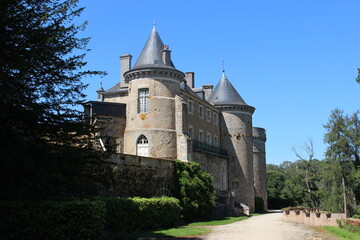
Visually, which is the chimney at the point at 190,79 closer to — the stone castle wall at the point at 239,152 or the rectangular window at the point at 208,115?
the stone castle wall at the point at 239,152

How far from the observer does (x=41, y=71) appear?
14.5 meters

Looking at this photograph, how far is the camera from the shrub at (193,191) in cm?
2744

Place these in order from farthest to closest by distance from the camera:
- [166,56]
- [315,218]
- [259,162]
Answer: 1. [259,162]
2. [166,56]
3. [315,218]

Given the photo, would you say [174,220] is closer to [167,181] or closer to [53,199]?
[167,181]

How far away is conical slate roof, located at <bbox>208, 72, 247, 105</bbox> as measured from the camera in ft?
138

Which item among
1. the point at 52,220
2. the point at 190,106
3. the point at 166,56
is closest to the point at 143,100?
the point at 166,56

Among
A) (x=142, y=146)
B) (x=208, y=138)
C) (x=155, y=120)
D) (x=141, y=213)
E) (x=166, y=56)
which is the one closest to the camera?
(x=141, y=213)

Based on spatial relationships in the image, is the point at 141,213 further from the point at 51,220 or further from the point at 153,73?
the point at 153,73

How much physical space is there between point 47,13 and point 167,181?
15.1m

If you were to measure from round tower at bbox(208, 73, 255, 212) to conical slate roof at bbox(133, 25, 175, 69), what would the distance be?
11218 mm

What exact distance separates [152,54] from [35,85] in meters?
17.7

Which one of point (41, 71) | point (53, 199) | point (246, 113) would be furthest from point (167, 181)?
point (246, 113)

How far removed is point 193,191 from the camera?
28.0 m

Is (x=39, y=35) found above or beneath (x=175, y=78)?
beneath
